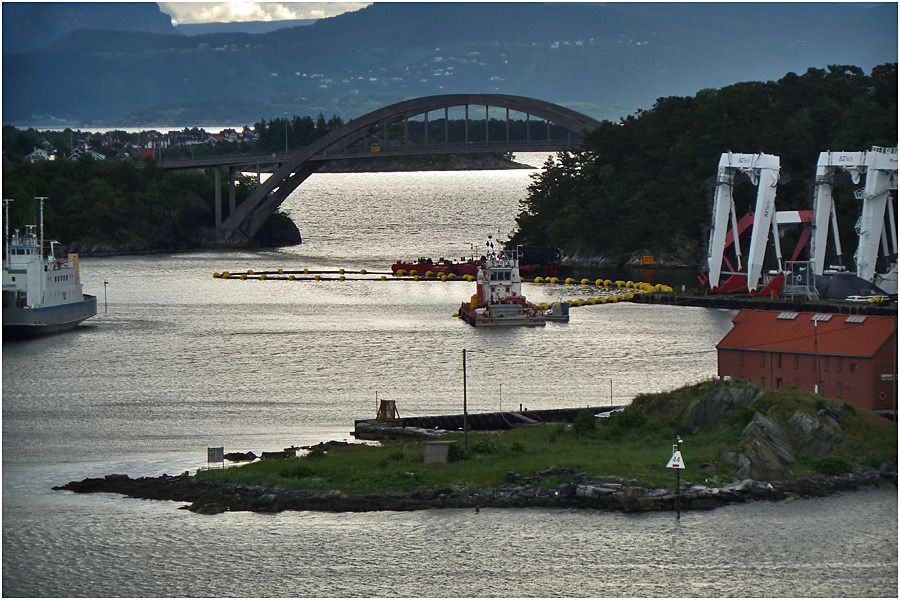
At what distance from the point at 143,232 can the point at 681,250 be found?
1692 inches

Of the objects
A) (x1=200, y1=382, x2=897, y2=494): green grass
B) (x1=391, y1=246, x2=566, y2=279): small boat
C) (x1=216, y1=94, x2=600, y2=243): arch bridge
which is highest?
(x1=216, y1=94, x2=600, y2=243): arch bridge

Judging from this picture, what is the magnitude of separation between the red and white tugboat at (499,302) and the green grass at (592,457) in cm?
3397

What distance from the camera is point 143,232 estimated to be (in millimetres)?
137750

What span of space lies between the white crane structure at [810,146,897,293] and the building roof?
1275 inches

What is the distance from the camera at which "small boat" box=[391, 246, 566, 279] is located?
360 feet

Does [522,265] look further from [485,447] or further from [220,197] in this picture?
[485,447]

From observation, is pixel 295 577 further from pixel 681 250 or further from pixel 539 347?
pixel 681 250

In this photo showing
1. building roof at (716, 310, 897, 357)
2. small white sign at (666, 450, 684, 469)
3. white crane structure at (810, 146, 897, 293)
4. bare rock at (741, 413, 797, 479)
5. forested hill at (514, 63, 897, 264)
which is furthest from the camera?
forested hill at (514, 63, 897, 264)

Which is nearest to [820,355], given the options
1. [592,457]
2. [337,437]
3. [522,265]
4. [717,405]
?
[717,405]

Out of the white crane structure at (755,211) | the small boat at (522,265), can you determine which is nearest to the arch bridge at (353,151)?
the small boat at (522,265)

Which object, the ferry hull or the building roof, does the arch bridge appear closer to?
the ferry hull

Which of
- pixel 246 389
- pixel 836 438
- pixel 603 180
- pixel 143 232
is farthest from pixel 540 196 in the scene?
pixel 836 438

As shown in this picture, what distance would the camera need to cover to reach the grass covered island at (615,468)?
44.7 m

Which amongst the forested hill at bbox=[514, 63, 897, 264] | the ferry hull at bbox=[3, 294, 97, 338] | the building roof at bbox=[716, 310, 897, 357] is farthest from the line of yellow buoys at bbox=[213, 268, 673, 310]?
the building roof at bbox=[716, 310, 897, 357]
